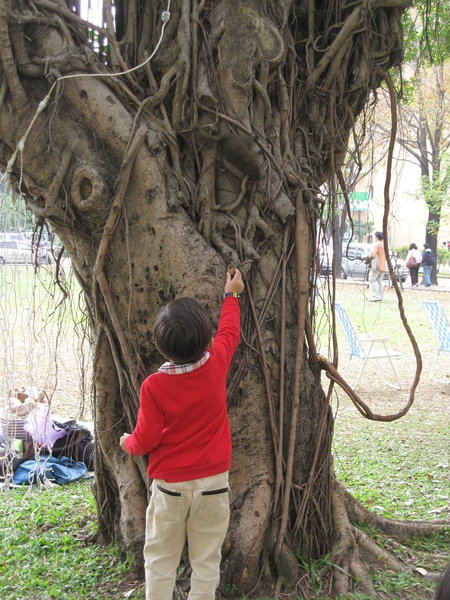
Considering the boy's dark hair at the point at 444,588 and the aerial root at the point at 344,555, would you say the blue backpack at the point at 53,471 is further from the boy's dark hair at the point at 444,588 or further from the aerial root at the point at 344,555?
the boy's dark hair at the point at 444,588

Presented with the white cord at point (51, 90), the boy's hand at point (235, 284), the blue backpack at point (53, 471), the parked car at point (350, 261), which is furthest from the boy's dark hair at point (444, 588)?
the blue backpack at point (53, 471)

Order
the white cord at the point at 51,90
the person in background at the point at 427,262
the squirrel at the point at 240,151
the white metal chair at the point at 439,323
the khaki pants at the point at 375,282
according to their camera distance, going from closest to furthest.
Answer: the white cord at the point at 51,90
the squirrel at the point at 240,151
the white metal chair at the point at 439,323
the khaki pants at the point at 375,282
the person in background at the point at 427,262

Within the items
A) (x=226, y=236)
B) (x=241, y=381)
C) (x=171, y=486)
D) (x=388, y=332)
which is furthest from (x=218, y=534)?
(x=388, y=332)

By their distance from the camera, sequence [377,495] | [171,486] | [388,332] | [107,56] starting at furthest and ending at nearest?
1. [388,332]
2. [377,495]
3. [107,56]
4. [171,486]

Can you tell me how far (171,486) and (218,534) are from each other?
286mm

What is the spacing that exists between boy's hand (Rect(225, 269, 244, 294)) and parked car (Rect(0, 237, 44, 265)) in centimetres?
134

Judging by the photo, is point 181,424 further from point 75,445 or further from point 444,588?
point 75,445

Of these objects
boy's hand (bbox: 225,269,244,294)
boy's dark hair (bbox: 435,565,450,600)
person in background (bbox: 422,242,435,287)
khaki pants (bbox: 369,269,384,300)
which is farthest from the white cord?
person in background (bbox: 422,242,435,287)

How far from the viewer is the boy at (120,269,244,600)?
2.16 meters

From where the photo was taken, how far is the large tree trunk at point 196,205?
8.68ft

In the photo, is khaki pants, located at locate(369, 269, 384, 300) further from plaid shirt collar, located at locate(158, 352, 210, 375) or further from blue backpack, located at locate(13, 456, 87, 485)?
plaid shirt collar, located at locate(158, 352, 210, 375)

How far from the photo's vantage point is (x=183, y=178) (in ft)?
9.05

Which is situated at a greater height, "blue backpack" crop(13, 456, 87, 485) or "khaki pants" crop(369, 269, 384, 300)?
"khaki pants" crop(369, 269, 384, 300)

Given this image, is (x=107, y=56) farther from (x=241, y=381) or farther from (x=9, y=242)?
(x=241, y=381)
